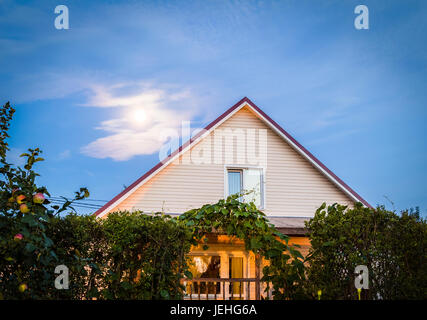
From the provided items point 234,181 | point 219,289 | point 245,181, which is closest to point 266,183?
point 245,181

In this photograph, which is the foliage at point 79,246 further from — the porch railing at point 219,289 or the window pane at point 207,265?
the window pane at point 207,265

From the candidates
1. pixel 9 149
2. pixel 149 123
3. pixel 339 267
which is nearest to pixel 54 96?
pixel 149 123

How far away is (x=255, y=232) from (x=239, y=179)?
736cm

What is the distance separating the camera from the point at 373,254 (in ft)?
15.9

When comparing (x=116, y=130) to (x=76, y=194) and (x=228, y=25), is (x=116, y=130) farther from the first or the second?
(x=76, y=194)

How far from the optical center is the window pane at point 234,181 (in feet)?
42.2

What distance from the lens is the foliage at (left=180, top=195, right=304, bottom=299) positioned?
5.40m

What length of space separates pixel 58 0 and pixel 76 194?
6.71m

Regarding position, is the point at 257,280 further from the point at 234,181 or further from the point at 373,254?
the point at 234,181

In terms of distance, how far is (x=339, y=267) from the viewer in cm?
486

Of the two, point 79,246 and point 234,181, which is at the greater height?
point 234,181

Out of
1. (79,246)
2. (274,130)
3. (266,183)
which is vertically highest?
(274,130)

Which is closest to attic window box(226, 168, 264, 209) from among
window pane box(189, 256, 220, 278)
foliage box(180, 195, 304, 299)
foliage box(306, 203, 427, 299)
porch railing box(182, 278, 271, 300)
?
window pane box(189, 256, 220, 278)

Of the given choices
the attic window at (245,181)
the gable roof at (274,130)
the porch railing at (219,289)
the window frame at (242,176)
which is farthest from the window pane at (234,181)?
the porch railing at (219,289)
